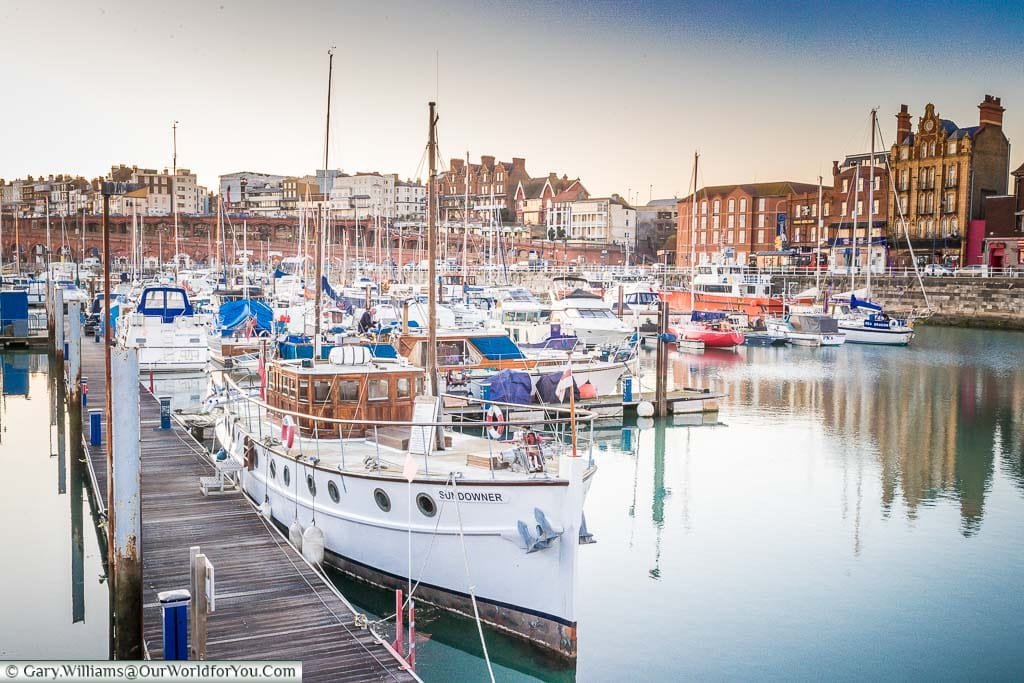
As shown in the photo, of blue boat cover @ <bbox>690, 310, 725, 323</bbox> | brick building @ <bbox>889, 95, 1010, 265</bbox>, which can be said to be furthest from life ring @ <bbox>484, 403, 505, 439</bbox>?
brick building @ <bbox>889, 95, 1010, 265</bbox>

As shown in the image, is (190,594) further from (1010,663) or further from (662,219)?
(662,219)

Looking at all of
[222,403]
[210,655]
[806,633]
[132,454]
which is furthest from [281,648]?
[222,403]

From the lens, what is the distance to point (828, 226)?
94188 mm

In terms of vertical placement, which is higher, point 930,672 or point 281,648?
point 281,648

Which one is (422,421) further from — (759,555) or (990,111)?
(990,111)

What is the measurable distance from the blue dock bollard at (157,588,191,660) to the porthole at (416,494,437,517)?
4.30 m

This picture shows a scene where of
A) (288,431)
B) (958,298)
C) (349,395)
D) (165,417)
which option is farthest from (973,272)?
(288,431)

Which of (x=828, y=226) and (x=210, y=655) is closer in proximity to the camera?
(x=210, y=655)

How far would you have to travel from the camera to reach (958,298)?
71.8m

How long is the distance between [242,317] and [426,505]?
29.3 metres

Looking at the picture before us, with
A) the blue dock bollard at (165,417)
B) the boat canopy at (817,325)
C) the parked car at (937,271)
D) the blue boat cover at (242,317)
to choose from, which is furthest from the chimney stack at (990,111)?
the blue dock bollard at (165,417)

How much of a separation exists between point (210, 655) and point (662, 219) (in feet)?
428

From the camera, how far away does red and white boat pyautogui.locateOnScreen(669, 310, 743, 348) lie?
181ft

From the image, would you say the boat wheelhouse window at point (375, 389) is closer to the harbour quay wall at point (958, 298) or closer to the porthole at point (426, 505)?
the porthole at point (426, 505)
